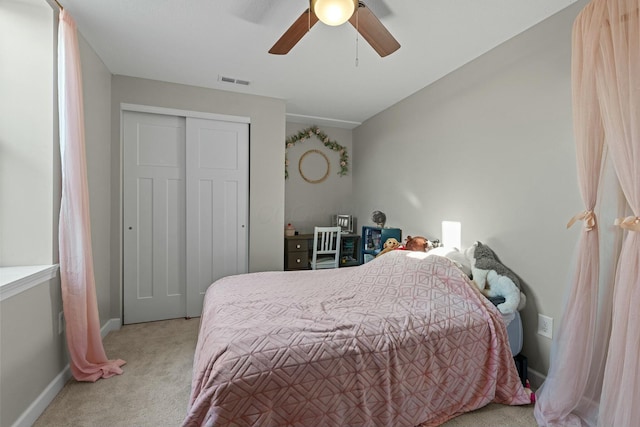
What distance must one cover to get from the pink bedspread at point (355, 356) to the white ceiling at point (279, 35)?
5.63ft

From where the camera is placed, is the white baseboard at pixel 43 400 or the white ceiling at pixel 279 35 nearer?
the white baseboard at pixel 43 400

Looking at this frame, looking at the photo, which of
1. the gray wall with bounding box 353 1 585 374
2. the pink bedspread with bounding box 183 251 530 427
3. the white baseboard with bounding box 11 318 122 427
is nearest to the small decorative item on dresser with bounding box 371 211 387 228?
the gray wall with bounding box 353 1 585 374

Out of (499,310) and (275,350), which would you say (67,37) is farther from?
(499,310)

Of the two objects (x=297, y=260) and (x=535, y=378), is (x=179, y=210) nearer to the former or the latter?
(x=297, y=260)

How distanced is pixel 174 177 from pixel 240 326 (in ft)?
7.34

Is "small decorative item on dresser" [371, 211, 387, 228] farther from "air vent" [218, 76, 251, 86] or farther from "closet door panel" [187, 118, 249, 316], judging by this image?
"air vent" [218, 76, 251, 86]

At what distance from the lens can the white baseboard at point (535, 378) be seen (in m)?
2.00

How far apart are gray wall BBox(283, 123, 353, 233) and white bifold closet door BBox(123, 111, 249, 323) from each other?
1.06 metres

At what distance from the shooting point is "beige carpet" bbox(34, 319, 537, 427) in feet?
5.44

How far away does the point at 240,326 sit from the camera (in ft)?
5.10

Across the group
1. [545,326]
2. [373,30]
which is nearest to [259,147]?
[373,30]

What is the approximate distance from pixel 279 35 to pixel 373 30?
897 millimetres

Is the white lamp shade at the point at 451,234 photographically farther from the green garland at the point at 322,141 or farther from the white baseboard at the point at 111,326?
the white baseboard at the point at 111,326

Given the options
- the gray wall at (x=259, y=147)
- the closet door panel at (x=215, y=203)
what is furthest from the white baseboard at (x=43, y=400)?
the gray wall at (x=259, y=147)
